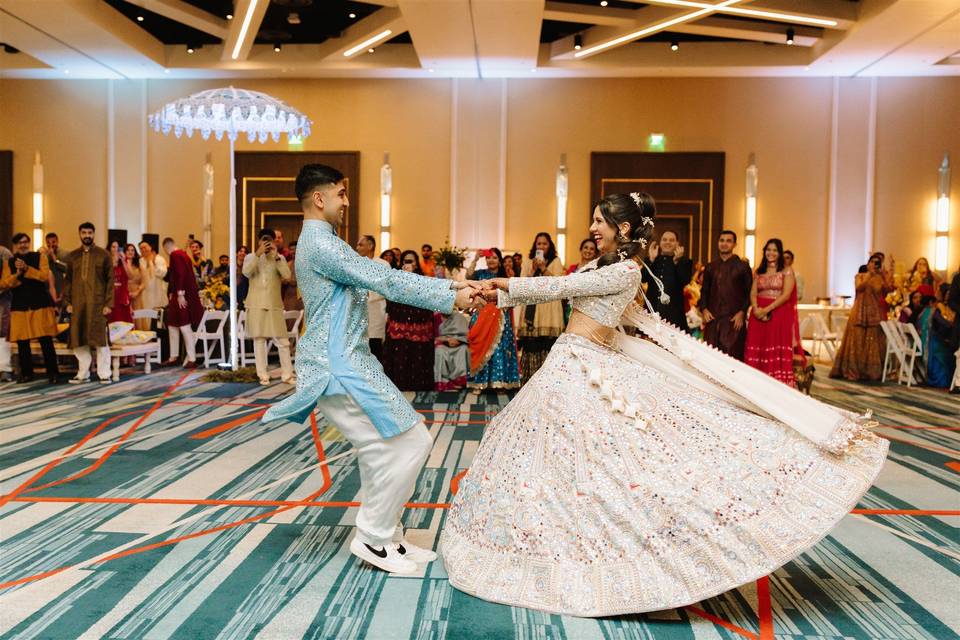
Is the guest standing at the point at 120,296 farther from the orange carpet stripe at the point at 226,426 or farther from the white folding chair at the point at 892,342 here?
the white folding chair at the point at 892,342

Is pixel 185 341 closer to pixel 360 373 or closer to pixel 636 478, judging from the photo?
pixel 360 373

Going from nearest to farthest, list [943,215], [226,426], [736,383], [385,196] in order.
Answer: [736,383] < [226,426] < [943,215] < [385,196]

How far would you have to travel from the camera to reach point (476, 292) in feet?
10.2

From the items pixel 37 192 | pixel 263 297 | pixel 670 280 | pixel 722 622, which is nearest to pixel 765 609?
pixel 722 622

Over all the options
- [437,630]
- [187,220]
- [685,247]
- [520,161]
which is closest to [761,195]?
[685,247]

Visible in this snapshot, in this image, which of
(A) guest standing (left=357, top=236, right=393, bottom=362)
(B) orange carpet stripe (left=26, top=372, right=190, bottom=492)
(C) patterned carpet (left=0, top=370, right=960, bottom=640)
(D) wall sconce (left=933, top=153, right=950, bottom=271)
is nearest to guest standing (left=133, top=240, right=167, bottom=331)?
(B) orange carpet stripe (left=26, top=372, right=190, bottom=492)

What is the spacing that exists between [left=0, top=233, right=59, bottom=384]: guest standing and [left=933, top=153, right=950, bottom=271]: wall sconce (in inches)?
509

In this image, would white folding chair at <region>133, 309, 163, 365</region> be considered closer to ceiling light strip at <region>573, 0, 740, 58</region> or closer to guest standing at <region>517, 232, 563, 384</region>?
guest standing at <region>517, 232, 563, 384</region>

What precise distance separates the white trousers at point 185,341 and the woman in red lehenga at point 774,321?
6312 mm

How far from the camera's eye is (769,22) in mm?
11961

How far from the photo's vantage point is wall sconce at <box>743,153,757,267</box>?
45.4 ft

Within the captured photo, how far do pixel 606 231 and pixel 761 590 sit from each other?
1.42 meters

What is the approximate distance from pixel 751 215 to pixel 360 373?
39.6 ft

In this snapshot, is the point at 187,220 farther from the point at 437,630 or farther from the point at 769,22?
the point at 437,630
